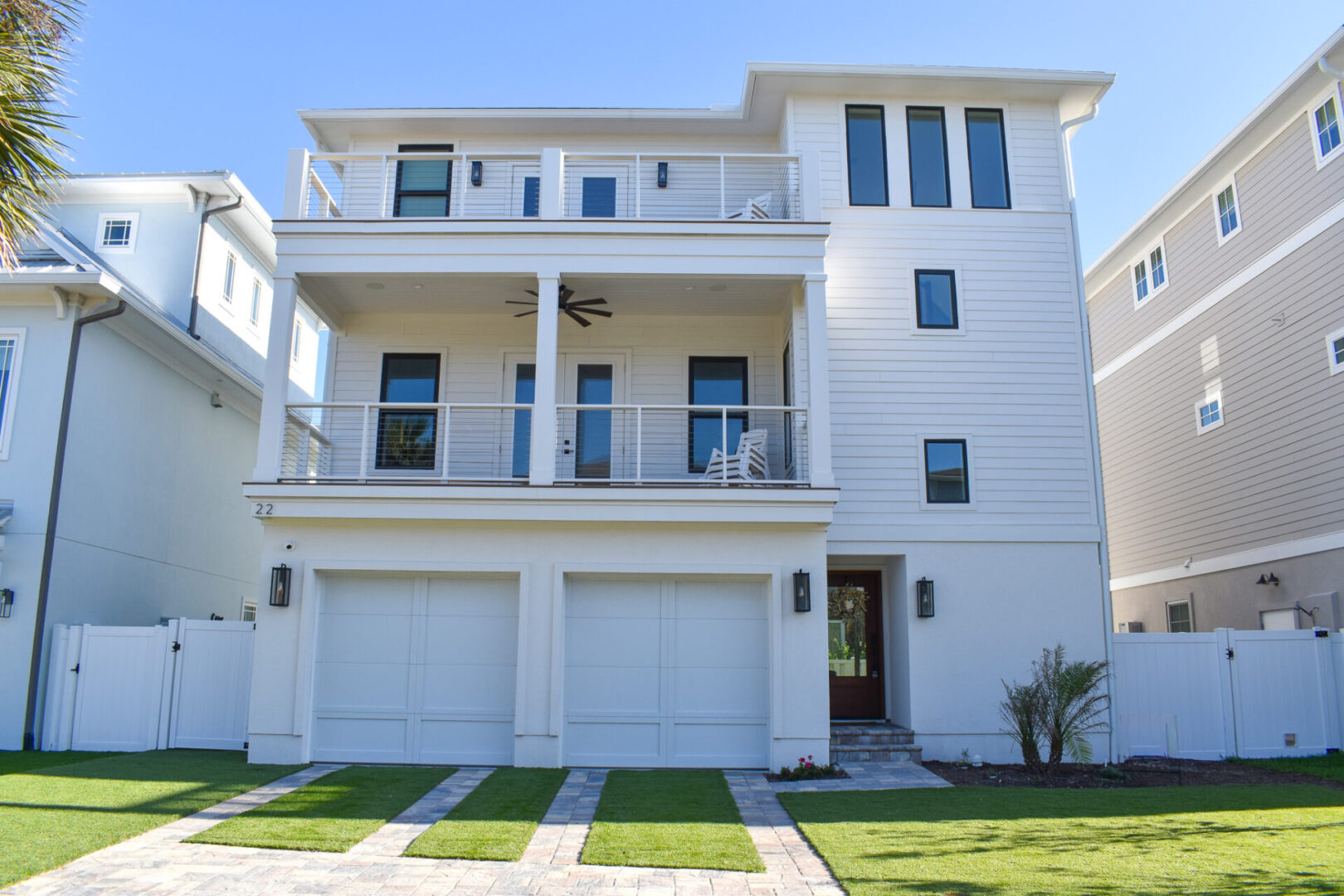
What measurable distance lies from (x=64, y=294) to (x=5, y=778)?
6.20 meters

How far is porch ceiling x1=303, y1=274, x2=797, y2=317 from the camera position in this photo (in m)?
12.5

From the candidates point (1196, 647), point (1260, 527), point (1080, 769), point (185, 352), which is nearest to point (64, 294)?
point (185, 352)

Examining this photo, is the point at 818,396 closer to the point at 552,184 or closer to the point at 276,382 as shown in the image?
the point at 552,184

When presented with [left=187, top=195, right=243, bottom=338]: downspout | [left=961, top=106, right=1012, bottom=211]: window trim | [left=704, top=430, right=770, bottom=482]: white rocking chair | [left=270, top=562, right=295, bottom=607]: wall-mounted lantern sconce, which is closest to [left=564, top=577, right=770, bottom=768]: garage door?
[left=704, top=430, right=770, bottom=482]: white rocking chair

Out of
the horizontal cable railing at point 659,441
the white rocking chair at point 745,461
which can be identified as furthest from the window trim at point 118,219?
Result: the white rocking chair at point 745,461

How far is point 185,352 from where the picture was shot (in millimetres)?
14805

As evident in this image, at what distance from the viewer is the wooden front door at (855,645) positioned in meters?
13.1

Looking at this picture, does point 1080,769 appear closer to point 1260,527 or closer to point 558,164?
point 1260,527

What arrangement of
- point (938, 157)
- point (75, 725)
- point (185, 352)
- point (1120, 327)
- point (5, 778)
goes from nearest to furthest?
point (5, 778), point (75, 725), point (938, 157), point (185, 352), point (1120, 327)

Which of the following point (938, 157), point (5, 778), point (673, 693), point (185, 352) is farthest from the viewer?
point (185, 352)

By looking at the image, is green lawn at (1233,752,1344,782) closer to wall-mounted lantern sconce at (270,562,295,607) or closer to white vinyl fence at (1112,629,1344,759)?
white vinyl fence at (1112,629,1344,759)

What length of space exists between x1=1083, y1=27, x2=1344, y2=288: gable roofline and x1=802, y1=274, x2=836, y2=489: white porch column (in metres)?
8.03

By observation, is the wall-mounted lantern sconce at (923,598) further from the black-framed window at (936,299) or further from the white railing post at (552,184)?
the white railing post at (552,184)

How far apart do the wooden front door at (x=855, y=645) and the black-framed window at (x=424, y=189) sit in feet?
24.8
